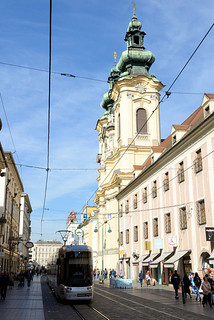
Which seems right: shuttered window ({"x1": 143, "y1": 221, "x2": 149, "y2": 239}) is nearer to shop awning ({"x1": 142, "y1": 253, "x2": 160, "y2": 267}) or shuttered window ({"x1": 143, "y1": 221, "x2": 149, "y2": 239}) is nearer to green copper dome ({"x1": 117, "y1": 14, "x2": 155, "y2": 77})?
shop awning ({"x1": 142, "y1": 253, "x2": 160, "y2": 267})

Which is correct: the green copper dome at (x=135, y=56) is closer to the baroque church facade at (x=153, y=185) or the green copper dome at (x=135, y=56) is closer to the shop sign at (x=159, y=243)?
the baroque church facade at (x=153, y=185)

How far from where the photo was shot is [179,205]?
98.1ft

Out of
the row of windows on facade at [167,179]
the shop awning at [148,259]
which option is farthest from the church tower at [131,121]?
the shop awning at [148,259]

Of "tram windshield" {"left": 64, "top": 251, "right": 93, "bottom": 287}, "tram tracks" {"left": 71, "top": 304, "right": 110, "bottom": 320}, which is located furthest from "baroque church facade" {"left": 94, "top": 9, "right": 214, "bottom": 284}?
"tram tracks" {"left": 71, "top": 304, "right": 110, "bottom": 320}

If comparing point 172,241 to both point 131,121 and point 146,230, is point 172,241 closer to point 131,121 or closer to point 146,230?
point 146,230

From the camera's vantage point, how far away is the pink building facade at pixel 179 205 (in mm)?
25531

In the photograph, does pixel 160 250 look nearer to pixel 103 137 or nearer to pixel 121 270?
pixel 121 270

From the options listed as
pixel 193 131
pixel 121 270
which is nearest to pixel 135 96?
pixel 121 270

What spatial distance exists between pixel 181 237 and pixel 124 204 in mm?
19906

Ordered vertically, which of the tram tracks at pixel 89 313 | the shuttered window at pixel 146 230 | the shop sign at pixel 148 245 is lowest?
the tram tracks at pixel 89 313

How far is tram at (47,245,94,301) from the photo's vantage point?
1919cm

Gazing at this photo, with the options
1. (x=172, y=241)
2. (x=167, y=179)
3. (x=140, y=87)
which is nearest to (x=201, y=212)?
(x=172, y=241)

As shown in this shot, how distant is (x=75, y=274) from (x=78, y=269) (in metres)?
0.31

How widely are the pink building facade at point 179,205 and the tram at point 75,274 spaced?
7753mm
